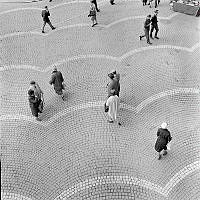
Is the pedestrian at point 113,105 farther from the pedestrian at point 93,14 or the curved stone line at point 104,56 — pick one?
the pedestrian at point 93,14

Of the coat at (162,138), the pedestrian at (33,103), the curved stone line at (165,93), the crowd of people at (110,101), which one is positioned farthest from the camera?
the curved stone line at (165,93)

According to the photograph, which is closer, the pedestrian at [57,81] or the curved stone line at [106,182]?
the curved stone line at [106,182]

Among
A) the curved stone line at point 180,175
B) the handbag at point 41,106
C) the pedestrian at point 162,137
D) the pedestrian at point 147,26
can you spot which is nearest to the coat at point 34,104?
the handbag at point 41,106

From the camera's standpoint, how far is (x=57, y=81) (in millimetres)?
14000

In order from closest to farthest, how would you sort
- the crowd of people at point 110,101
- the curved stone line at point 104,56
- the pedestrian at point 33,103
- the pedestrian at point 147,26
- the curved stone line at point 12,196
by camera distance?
1. the curved stone line at point 12,196
2. the crowd of people at point 110,101
3. the pedestrian at point 33,103
4. the curved stone line at point 104,56
5. the pedestrian at point 147,26

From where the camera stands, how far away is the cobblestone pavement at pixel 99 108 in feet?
37.9

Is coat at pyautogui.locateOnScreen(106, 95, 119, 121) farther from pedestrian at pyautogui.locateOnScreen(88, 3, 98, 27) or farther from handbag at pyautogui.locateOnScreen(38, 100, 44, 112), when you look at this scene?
pedestrian at pyautogui.locateOnScreen(88, 3, 98, 27)

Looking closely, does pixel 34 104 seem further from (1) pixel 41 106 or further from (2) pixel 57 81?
(2) pixel 57 81

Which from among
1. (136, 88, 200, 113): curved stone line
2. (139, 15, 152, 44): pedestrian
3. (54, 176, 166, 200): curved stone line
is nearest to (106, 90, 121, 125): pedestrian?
(136, 88, 200, 113): curved stone line

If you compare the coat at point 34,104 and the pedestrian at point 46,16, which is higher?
the pedestrian at point 46,16

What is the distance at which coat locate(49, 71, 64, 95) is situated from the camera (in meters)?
13.9

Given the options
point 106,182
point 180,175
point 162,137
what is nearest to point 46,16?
point 162,137

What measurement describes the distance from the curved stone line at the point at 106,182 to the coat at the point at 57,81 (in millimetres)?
4075

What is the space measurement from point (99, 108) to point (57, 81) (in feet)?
6.07
